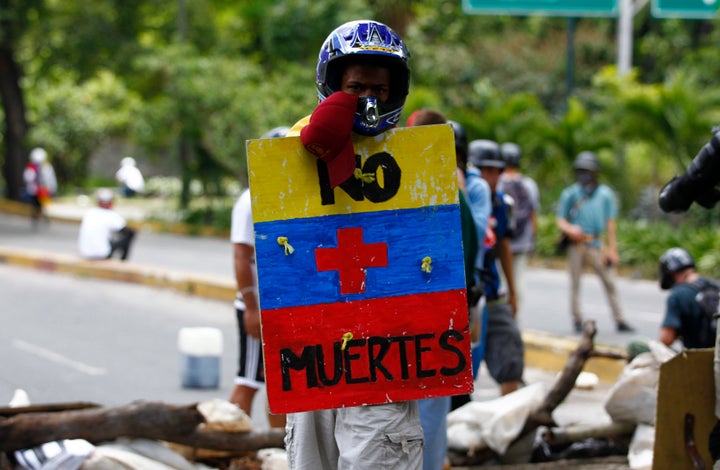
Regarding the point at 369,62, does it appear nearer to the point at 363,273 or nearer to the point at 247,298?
the point at 363,273

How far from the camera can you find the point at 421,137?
10.3ft

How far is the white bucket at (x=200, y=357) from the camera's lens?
7973mm

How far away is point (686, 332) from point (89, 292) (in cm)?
888

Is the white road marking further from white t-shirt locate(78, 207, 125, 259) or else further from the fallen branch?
the fallen branch

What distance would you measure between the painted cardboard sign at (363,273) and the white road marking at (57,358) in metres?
5.92

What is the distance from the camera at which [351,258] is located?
3066mm

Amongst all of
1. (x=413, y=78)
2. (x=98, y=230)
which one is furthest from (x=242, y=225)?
(x=413, y=78)

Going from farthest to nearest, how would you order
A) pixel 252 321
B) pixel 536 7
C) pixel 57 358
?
pixel 536 7
pixel 57 358
pixel 252 321

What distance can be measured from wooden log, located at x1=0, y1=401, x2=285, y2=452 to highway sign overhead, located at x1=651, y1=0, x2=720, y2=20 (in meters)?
15.6

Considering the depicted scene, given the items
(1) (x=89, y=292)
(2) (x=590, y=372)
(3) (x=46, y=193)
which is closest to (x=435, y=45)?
(3) (x=46, y=193)

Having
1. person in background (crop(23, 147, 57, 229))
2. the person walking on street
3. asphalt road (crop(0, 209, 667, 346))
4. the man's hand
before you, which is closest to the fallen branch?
the man's hand

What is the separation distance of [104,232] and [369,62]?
1140cm

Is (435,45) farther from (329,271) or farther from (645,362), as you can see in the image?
(329,271)

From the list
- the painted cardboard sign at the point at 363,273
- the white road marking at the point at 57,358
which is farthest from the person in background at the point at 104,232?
the painted cardboard sign at the point at 363,273
